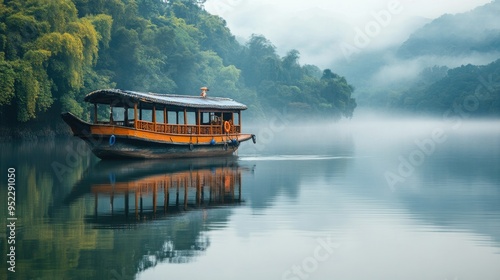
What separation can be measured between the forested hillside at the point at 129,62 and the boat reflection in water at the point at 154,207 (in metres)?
15.6

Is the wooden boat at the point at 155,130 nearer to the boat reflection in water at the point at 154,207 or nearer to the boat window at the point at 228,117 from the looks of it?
the boat window at the point at 228,117

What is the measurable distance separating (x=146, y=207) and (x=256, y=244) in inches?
162

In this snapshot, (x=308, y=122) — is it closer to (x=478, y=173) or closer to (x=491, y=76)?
(x=491, y=76)

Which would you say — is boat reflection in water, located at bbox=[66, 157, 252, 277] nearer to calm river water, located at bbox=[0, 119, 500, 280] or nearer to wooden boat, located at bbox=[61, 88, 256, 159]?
calm river water, located at bbox=[0, 119, 500, 280]

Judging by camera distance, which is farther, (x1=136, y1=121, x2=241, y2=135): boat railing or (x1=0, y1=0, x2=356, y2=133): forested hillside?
(x1=0, y1=0, x2=356, y2=133): forested hillside

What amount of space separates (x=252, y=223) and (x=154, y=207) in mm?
2639

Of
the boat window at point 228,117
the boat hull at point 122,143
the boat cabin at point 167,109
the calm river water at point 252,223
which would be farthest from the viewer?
the boat window at point 228,117

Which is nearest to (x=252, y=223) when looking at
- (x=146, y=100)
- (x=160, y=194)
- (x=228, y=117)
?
(x=160, y=194)

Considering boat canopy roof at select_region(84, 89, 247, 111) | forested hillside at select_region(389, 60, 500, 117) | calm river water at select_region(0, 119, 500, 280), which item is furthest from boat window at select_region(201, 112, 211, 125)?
forested hillside at select_region(389, 60, 500, 117)

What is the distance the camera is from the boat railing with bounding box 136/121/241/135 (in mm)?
26370

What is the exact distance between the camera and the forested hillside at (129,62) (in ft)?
120

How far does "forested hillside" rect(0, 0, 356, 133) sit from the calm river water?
1571 centimetres

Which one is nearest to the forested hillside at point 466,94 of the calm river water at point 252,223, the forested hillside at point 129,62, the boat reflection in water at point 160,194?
the forested hillside at point 129,62

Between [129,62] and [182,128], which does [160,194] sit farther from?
[129,62]
